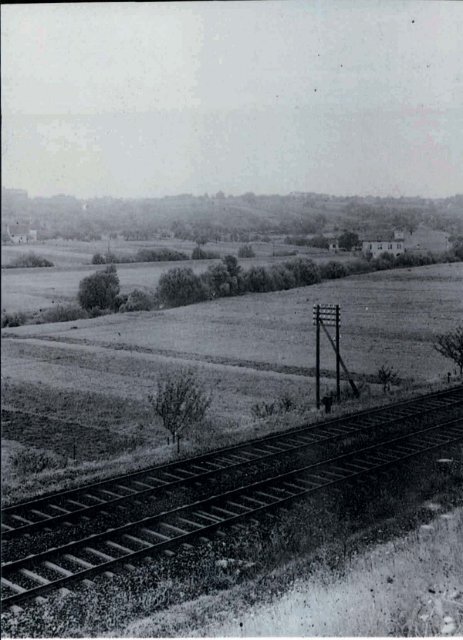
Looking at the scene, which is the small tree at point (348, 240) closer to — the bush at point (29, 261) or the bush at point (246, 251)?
the bush at point (246, 251)

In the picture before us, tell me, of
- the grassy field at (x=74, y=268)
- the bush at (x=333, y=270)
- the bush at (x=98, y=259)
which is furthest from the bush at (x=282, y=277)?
the bush at (x=98, y=259)

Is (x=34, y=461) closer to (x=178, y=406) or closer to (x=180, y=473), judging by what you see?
(x=180, y=473)

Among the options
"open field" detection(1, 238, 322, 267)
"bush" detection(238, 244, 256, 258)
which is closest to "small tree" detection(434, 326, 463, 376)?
"open field" detection(1, 238, 322, 267)

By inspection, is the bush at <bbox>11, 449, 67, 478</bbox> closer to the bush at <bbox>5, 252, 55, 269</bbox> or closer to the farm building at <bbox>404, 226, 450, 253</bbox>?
the bush at <bbox>5, 252, 55, 269</bbox>

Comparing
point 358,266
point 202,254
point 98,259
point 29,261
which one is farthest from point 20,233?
point 358,266

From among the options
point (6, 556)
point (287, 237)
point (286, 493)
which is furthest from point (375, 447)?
point (6, 556)

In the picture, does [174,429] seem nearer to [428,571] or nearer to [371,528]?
[371,528]
